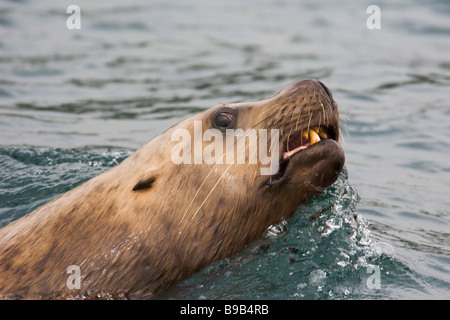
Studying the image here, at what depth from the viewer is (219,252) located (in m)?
4.32

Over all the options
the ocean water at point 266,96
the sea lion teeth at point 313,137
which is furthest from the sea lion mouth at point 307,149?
the ocean water at point 266,96

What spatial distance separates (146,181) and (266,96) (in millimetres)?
6123

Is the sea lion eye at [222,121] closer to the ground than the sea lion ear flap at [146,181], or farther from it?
farther from it

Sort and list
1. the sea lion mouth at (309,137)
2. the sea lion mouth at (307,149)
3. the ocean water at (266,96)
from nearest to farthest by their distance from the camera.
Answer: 1. the sea lion mouth at (307,149)
2. the sea lion mouth at (309,137)
3. the ocean water at (266,96)

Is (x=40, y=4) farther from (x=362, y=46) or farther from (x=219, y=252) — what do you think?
(x=219, y=252)

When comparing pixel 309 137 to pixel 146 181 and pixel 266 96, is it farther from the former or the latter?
pixel 266 96

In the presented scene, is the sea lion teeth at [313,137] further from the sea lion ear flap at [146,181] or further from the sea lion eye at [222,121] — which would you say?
the sea lion ear flap at [146,181]

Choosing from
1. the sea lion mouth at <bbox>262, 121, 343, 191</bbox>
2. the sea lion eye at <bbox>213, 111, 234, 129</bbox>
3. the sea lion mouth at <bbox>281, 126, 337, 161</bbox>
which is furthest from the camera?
the sea lion eye at <bbox>213, 111, 234, 129</bbox>

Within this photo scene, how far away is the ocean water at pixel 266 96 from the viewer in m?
4.93

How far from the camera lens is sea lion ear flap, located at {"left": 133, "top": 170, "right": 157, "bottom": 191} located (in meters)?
4.41

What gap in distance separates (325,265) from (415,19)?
10594mm

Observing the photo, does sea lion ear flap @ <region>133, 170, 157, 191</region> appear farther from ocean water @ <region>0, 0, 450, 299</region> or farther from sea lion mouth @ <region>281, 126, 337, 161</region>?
sea lion mouth @ <region>281, 126, 337, 161</region>

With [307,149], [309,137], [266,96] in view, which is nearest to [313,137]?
[309,137]

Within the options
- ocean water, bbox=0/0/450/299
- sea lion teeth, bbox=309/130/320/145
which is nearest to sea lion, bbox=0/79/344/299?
sea lion teeth, bbox=309/130/320/145
